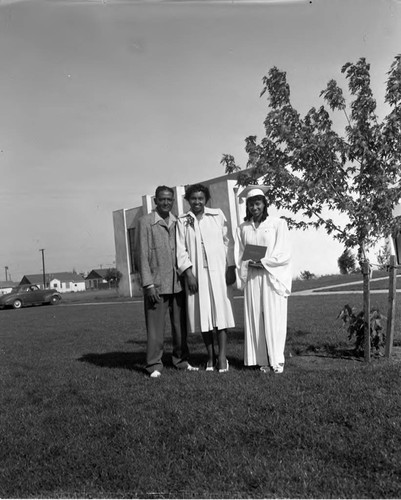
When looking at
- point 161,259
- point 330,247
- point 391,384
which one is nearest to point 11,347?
point 161,259

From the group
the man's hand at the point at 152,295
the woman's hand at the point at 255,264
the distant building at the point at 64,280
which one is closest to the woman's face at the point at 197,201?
the woman's hand at the point at 255,264

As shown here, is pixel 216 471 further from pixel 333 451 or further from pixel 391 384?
pixel 391 384

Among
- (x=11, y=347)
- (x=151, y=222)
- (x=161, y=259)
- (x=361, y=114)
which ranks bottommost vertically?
(x=11, y=347)

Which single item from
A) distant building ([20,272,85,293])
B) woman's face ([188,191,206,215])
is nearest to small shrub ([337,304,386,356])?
woman's face ([188,191,206,215])

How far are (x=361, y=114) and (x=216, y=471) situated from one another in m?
4.46

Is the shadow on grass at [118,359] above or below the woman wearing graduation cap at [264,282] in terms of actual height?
below

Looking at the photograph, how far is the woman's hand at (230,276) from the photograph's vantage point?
581cm

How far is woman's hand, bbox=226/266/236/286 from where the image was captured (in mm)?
5809

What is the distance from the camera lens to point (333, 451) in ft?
10.8

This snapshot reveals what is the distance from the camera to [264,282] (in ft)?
18.4

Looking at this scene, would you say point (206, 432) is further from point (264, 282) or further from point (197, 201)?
point (197, 201)

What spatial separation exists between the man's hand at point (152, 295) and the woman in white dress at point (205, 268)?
35 centimetres

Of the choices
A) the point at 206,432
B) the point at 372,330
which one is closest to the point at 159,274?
the point at 206,432

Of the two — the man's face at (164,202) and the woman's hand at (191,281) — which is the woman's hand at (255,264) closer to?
the woman's hand at (191,281)
